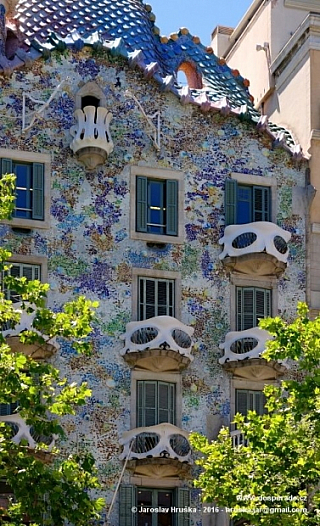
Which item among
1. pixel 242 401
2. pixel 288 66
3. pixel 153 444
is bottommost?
pixel 153 444

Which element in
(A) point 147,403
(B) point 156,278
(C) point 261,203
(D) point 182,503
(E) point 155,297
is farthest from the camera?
(C) point 261,203

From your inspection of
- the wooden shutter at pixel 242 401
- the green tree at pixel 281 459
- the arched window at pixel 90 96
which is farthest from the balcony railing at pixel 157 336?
the arched window at pixel 90 96

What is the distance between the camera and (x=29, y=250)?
4162 centimetres

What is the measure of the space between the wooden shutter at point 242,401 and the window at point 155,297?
2.48 m

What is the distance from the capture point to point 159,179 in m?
43.3

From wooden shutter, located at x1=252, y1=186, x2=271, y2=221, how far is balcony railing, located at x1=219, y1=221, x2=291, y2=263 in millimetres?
921

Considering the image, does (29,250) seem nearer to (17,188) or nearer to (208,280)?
(17,188)

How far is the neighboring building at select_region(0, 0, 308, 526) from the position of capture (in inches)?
1610

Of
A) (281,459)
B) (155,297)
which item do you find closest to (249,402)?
(155,297)

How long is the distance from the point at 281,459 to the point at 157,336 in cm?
627

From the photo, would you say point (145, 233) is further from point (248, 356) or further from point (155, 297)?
point (248, 356)

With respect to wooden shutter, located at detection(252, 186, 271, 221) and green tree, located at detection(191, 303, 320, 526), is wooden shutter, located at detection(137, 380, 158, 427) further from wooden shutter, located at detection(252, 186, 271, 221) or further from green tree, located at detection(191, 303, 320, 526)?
wooden shutter, located at detection(252, 186, 271, 221)

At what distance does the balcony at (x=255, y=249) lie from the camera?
42.6 m

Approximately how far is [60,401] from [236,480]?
4.65 meters
